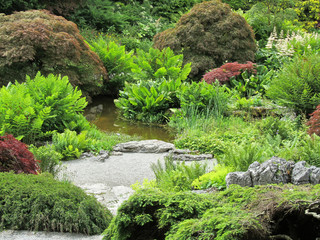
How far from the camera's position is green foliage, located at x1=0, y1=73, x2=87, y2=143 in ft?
26.6

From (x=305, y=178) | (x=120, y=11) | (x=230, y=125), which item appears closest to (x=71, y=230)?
(x=305, y=178)

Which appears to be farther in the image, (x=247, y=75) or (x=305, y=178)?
(x=247, y=75)

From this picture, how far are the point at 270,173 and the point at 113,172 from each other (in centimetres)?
296

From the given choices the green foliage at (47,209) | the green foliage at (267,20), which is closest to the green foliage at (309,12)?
the green foliage at (267,20)

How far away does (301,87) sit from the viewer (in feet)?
30.5

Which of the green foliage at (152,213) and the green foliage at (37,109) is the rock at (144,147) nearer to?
the green foliage at (37,109)

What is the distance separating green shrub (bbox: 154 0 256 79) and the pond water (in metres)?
3.03

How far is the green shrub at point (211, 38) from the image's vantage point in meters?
13.0

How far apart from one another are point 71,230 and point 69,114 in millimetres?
4884

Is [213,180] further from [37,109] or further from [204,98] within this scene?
[204,98]

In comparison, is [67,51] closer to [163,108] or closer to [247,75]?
[163,108]

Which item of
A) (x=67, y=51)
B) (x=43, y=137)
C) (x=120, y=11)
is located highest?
(x=120, y=11)

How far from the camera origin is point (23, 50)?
10406 mm

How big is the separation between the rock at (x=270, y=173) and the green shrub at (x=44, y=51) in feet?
22.4
